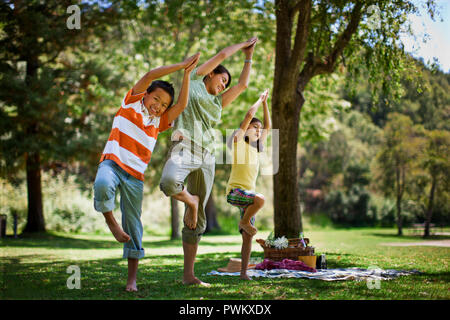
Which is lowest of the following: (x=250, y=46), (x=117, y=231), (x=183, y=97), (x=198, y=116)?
(x=117, y=231)

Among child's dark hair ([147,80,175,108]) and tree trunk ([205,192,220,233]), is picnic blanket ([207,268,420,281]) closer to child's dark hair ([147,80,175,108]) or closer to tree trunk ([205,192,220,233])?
child's dark hair ([147,80,175,108])

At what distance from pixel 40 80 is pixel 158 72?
36.7 ft

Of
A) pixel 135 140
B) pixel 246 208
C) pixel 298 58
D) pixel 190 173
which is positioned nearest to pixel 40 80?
pixel 298 58

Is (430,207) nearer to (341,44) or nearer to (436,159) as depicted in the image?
(436,159)

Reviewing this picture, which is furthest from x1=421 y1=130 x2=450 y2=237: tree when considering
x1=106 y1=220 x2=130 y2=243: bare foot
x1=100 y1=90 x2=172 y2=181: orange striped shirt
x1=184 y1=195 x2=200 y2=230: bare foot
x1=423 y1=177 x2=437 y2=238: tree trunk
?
x1=106 y1=220 x2=130 y2=243: bare foot

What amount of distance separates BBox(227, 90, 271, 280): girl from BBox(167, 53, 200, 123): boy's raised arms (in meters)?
1.12

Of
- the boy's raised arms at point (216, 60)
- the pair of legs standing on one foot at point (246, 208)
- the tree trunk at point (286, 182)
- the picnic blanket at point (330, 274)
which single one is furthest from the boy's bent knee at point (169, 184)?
the tree trunk at point (286, 182)

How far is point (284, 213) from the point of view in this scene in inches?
326

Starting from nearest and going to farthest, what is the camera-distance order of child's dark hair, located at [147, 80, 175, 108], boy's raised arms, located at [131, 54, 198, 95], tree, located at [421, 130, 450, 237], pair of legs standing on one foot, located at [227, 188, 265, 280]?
boy's raised arms, located at [131, 54, 198, 95] < child's dark hair, located at [147, 80, 175, 108] < pair of legs standing on one foot, located at [227, 188, 265, 280] < tree, located at [421, 130, 450, 237]

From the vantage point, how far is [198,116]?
451cm

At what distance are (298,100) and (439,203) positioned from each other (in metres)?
7.29

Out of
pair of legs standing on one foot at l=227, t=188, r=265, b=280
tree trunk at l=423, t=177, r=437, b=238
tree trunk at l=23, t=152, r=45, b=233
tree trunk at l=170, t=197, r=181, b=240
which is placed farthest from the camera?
tree trunk at l=170, t=197, r=181, b=240

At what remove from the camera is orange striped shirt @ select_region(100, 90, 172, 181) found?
13.3 feet
